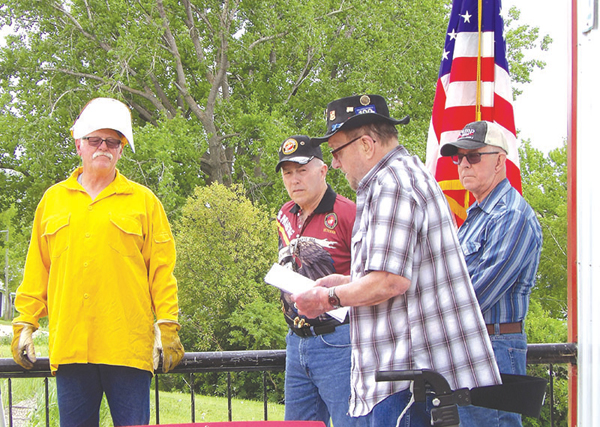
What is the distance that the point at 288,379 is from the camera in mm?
3082

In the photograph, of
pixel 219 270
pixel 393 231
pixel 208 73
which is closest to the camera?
pixel 393 231

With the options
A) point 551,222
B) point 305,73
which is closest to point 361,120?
point 305,73

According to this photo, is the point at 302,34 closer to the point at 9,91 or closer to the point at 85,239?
the point at 9,91

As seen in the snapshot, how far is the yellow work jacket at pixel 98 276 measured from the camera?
2.82 meters

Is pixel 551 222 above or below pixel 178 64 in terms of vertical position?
below

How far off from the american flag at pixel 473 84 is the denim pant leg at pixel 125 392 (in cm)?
242

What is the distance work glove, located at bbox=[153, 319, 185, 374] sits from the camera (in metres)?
2.92

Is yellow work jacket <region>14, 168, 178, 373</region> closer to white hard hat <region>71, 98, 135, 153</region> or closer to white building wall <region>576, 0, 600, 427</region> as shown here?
white hard hat <region>71, 98, 135, 153</region>

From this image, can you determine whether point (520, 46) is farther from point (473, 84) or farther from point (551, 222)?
point (473, 84)

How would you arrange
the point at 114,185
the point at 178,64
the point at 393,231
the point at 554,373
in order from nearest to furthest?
the point at 393,231 < the point at 114,185 < the point at 554,373 < the point at 178,64

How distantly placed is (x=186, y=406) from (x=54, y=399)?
4.13 m

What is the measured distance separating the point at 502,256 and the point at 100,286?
6.05 feet

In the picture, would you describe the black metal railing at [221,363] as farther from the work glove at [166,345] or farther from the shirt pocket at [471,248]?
the shirt pocket at [471,248]

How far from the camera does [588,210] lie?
2.12 meters
